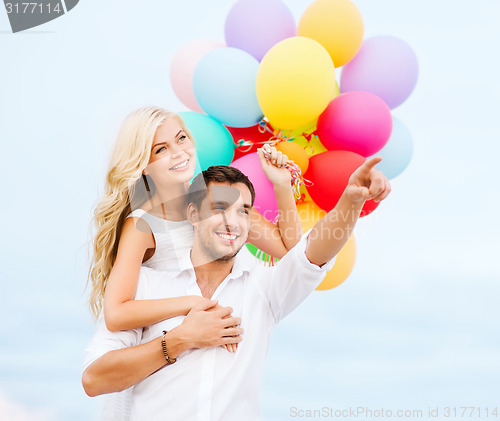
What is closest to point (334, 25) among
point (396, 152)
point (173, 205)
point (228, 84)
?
point (228, 84)

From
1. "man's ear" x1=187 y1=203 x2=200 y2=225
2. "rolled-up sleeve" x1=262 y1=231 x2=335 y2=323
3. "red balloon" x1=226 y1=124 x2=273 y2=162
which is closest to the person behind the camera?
"rolled-up sleeve" x1=262 y1=231 x2=335 y2=323

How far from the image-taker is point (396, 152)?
100.0 inches

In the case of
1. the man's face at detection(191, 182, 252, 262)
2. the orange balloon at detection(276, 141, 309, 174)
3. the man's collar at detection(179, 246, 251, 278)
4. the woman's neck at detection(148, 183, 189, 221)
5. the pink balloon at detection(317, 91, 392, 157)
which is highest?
the pink balloon at detection(317, 91, 392, 157)

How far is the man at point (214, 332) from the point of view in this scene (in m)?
1.49

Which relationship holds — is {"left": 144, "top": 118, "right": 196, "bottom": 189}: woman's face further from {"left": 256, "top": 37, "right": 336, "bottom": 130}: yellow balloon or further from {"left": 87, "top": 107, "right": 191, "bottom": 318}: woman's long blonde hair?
{"left": 256, "top": 37, "right": 336, "bottom": 130}: yellow balloon

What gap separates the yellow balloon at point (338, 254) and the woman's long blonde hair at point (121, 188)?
81 cm

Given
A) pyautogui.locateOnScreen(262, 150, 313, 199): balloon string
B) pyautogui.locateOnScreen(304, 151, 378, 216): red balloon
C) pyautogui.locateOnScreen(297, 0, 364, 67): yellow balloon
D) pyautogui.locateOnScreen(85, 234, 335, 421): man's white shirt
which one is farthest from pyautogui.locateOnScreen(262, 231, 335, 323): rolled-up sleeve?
pyautogui.locateOnScreen(297, 0, 364, 67): yellow balloon

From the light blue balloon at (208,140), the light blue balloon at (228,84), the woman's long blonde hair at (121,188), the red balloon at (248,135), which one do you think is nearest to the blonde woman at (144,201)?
the woman's long blonde hair at (121,188)

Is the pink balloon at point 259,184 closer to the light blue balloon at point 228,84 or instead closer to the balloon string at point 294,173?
the balloon string at point 294,173

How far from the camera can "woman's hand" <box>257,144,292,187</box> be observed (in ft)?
6.65

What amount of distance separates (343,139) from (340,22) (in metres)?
0.52

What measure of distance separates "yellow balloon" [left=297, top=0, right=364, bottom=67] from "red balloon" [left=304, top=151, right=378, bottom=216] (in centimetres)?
49

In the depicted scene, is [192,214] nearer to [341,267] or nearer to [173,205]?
[173,205]

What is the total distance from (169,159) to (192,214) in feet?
0.82
